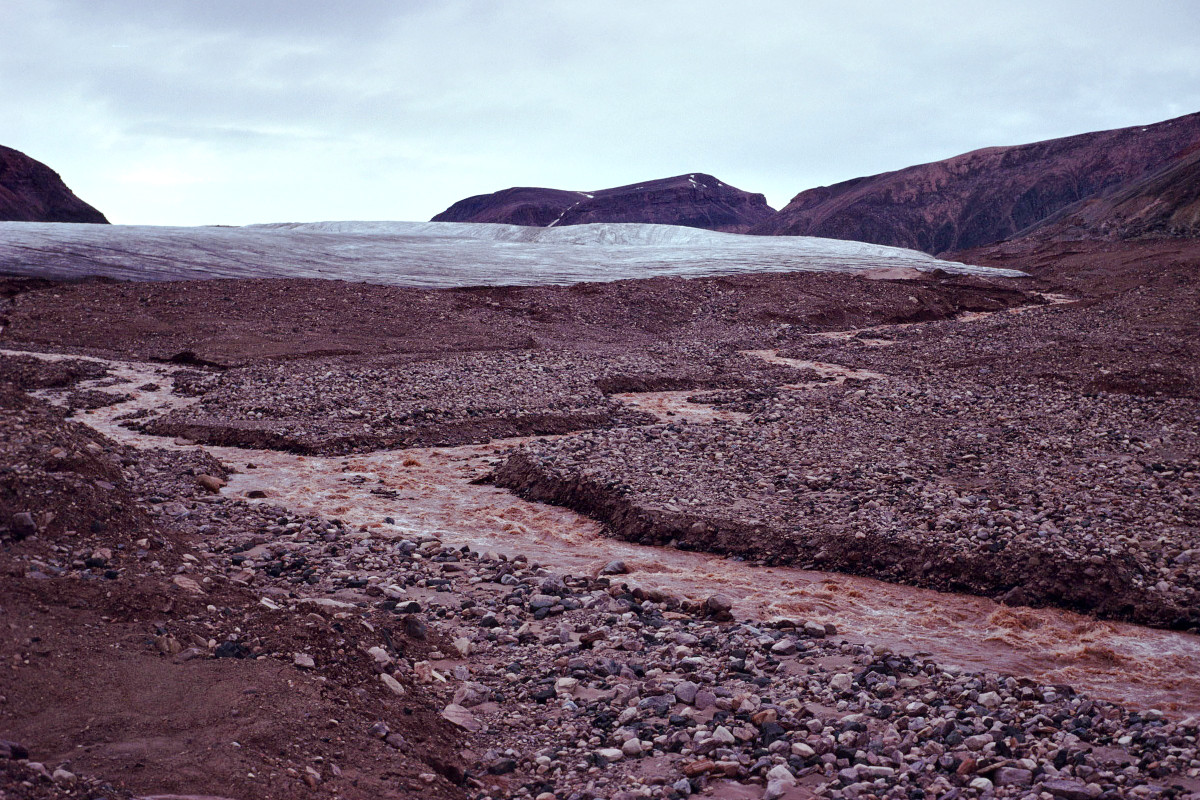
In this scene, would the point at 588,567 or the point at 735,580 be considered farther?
the point at 588,567

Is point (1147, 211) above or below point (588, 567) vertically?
above

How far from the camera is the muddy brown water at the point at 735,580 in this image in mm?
6410

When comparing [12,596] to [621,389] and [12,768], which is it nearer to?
[12,768]

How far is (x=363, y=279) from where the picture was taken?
3153 centimetres

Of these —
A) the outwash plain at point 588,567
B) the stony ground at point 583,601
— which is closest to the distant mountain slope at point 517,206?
the outwash plain at point 588,567

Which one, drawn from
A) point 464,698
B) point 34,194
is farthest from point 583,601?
point 34,194

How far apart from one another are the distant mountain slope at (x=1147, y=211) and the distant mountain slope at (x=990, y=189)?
1853 centimetres

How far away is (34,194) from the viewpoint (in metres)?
77.6

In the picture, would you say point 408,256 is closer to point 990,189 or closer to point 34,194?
point 34,194

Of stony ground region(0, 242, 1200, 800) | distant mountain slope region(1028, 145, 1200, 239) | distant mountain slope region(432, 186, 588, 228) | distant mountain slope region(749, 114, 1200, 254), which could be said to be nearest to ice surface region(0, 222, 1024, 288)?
stony ground region(0, 242, 1200, 800)

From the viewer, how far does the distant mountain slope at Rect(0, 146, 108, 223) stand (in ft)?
243

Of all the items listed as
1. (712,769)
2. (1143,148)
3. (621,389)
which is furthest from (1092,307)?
(1143,148)

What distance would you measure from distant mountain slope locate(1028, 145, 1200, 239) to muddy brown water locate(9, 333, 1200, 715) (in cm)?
5792

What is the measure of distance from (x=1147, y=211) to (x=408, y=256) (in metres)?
51.9
